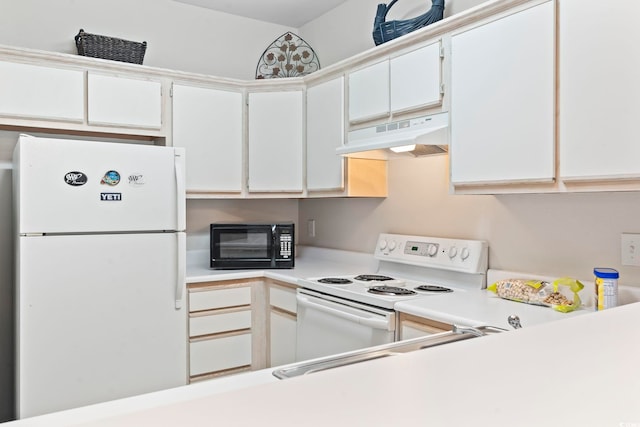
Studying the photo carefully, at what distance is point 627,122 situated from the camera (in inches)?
60.4

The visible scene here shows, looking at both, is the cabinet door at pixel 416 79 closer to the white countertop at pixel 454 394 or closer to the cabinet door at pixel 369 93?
the cabinet door at pixel 369 93

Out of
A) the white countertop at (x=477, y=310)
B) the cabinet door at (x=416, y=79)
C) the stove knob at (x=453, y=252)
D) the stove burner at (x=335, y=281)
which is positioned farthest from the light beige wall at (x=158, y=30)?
the white countertop at (x=477, y=310)

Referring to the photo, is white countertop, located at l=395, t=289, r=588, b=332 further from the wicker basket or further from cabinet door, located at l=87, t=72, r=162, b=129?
the wicker basket

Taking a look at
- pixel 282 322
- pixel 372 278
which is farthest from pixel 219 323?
pixel 372 278

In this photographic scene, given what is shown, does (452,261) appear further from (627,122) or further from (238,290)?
A: (238,290)

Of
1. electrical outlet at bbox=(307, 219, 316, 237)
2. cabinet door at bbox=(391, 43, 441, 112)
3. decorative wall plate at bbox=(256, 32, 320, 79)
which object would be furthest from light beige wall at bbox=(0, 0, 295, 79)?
cabinet door at bbox=(391, 43, 441, 112)

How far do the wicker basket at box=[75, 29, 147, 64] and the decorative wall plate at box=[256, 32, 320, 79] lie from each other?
2.83ft

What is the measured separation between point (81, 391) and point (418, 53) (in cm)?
230

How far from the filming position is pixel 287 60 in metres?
3.48

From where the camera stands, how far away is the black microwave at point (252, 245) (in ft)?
10.0

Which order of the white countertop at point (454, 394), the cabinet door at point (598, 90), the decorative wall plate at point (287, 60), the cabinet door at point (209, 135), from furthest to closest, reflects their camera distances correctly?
the decorative wall plate at point (287, 60) < the cabinet door at point (209, 135) < the cabinet door at point (598, 90) < the white countertop at point (454, 394)

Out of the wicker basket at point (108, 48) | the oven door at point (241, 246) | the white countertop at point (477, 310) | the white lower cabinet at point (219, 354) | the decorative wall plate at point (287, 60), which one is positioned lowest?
the white lower cabinet at point (219, 354)

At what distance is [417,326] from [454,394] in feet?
5.10

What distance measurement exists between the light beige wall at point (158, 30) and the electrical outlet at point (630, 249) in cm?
274
